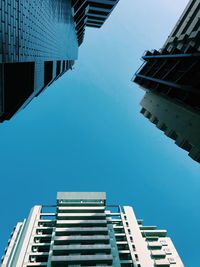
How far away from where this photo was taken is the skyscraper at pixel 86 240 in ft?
175

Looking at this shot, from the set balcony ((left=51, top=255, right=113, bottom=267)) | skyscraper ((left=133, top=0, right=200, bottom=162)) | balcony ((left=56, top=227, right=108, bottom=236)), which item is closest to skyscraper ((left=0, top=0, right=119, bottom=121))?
skyscraper ((left=133, top=0, right=200, bottom=162))

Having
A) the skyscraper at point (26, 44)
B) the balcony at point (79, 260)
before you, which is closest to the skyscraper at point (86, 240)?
the balcony at point (79, 260)

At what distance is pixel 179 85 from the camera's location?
25094 mm

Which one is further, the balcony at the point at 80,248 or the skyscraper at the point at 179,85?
the balcony at the point at 80,248

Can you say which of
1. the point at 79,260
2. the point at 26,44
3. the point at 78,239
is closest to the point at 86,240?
the point at 78,239

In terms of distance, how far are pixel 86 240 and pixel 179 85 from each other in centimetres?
4352

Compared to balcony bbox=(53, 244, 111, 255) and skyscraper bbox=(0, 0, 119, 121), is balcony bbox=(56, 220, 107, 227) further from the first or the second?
skyscraper bbox=(0, 0, 119, 121)

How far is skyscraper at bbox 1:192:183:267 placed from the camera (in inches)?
2099

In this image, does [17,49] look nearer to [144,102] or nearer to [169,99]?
[169,99]

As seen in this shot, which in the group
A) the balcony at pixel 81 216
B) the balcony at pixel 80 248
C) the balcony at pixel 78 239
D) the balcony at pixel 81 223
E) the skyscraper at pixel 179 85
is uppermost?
the balcony at pixel 81 216

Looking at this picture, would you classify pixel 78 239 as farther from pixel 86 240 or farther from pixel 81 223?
pixel 81 223

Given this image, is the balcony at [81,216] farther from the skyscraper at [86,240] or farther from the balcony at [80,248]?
the balcony at [80,248]

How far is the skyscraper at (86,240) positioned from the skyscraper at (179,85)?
31.2 m

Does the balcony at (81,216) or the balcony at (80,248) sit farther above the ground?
the balcony at (81,216)
